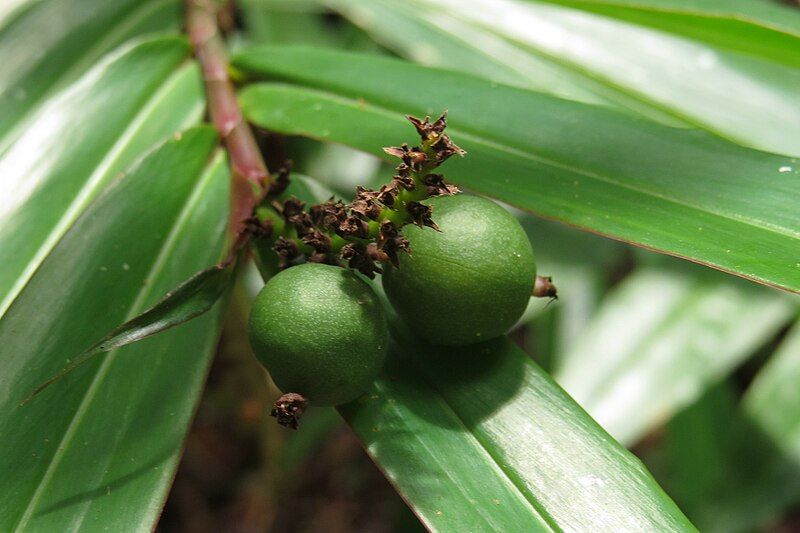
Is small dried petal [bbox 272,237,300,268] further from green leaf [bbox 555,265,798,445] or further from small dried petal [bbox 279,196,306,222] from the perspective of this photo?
green leaf [bbox 555,265,798,445]

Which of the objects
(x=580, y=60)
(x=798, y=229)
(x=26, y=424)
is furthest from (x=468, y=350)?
(x=580, y=60)

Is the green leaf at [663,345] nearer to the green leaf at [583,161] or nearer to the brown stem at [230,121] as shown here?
Result: the green leaf at [583,161]

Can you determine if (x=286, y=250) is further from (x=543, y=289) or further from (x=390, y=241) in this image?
(x=543, y=289)

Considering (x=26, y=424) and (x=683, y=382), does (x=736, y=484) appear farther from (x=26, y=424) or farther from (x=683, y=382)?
(x=26, y=424)

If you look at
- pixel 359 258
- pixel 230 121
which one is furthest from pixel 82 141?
pixel 359 258

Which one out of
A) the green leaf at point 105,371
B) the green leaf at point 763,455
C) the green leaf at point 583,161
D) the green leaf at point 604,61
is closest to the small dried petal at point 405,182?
the green leaf at point 583,161

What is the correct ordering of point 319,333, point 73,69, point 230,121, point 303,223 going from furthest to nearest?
1. point 73,69
2. point 230,121
3. point 303,223
4. point 319,333
